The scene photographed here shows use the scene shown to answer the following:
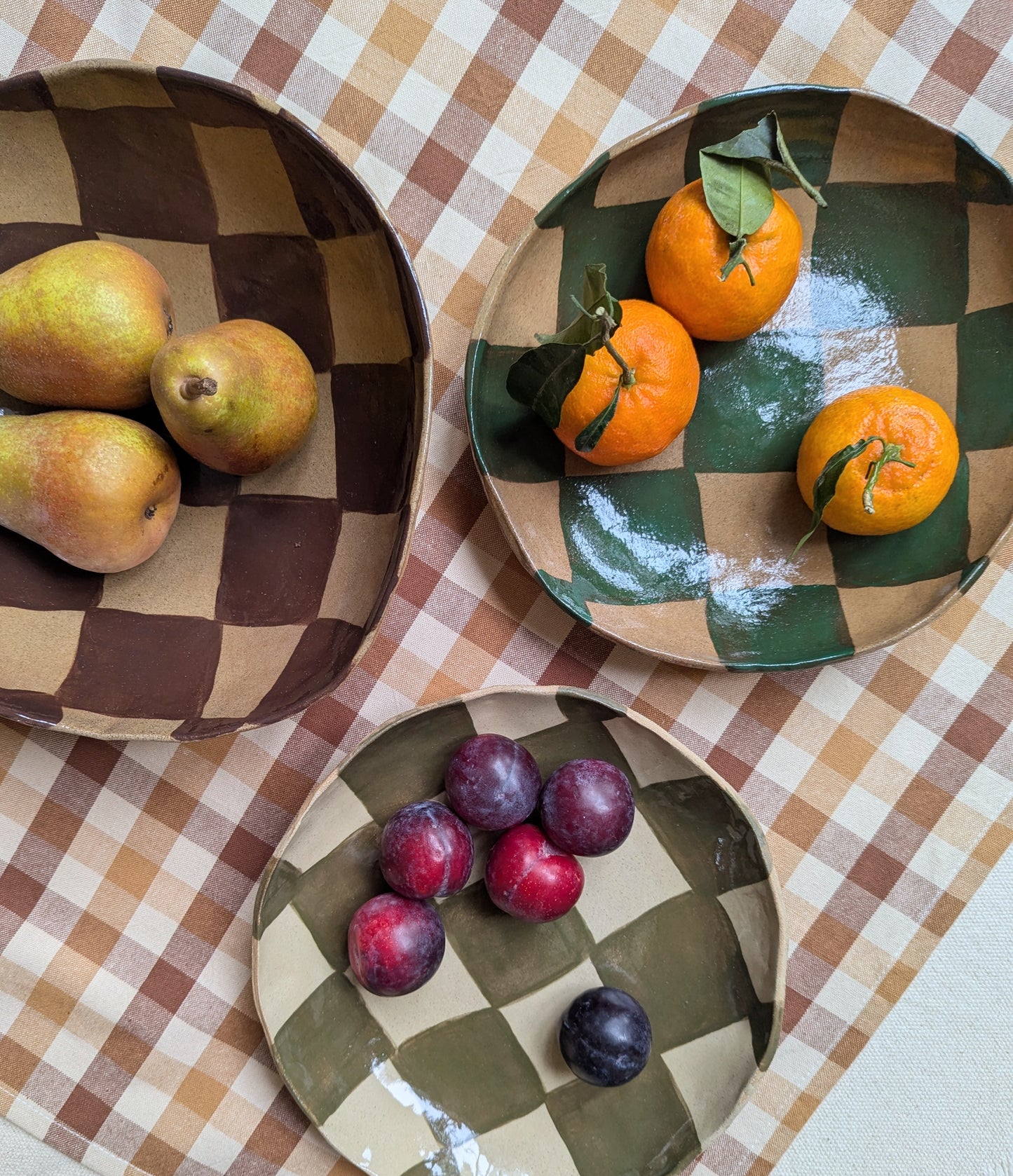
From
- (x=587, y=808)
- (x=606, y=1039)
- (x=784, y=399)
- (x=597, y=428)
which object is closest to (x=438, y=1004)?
(x=606, y=1039)

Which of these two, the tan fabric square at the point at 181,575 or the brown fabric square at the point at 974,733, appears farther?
the brown fabric square at the point at 974,733

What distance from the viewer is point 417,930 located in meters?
0.84

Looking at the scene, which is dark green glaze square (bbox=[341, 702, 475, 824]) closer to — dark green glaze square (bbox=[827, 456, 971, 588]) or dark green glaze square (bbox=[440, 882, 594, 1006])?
dark green glaze square (bbox=[440, 882, 594, 1006])

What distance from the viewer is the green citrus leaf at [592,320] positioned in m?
0.70

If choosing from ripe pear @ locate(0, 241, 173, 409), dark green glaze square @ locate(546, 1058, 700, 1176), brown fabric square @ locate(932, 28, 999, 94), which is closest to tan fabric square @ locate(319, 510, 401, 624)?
ripe pear @ locate(0, 241, 173, 409)

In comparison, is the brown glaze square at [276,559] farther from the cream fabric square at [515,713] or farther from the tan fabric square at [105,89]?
the tan fabric square at [105,89]

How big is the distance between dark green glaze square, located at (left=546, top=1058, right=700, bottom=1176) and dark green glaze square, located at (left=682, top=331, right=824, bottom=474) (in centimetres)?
64

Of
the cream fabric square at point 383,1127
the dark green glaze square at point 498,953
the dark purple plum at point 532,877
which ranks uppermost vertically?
the dark purple plum at point 532,877

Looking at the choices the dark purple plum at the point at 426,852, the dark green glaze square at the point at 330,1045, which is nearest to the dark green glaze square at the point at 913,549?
the dark purple plum at the point at 426,852

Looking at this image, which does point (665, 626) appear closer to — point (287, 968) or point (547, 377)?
point (547, 377)

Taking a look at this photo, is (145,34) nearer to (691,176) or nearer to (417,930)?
(691,176)

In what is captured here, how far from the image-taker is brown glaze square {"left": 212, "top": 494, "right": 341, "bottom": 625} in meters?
0.83

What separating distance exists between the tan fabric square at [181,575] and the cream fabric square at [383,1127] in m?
0.53

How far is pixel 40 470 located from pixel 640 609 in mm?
578
